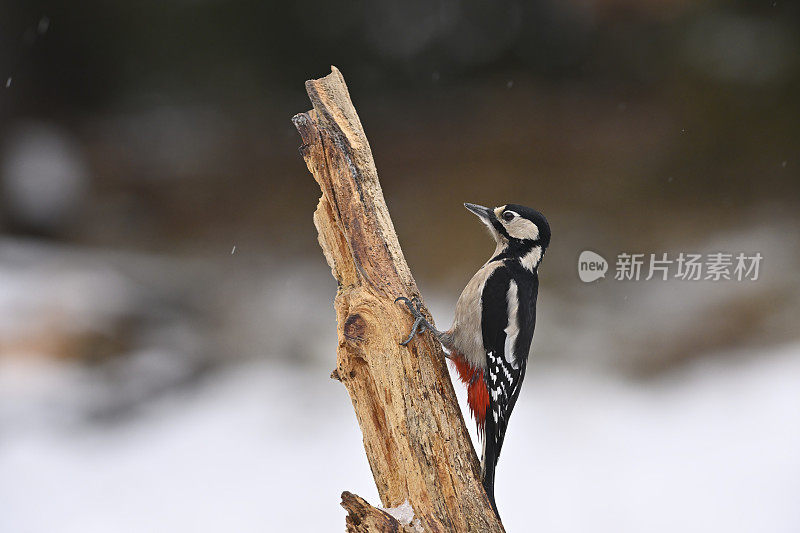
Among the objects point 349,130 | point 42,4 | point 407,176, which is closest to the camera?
point 349,130

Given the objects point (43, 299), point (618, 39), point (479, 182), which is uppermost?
point (618, 39)

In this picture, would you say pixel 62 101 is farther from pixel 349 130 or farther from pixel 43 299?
pixel 349 130

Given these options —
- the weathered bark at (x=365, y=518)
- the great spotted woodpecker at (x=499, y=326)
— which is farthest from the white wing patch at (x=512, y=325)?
the weathered bark at (x=365, y=518)

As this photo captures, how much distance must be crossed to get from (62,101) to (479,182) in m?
1.70

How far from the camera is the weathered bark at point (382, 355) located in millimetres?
1271

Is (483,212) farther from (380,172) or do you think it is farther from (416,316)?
(380,172)

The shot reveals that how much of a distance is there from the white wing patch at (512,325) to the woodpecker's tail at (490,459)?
0.14 meters

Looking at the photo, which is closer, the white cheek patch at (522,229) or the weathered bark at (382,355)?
the weathered bark at (382,355)

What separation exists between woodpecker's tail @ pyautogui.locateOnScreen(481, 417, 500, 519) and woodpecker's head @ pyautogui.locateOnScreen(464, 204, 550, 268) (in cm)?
38

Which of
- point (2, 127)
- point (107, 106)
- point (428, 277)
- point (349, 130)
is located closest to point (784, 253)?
point (428, 277)

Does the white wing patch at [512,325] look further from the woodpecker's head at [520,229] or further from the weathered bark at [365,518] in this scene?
the weathered bark at [365,518]

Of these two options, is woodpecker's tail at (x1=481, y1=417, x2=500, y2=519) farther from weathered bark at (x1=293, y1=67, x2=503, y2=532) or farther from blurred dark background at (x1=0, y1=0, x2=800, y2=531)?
blurred dark background at (x1=0, y1=0, x2=800, y2=531)

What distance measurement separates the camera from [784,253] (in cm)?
277

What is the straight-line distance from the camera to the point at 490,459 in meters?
1.36
